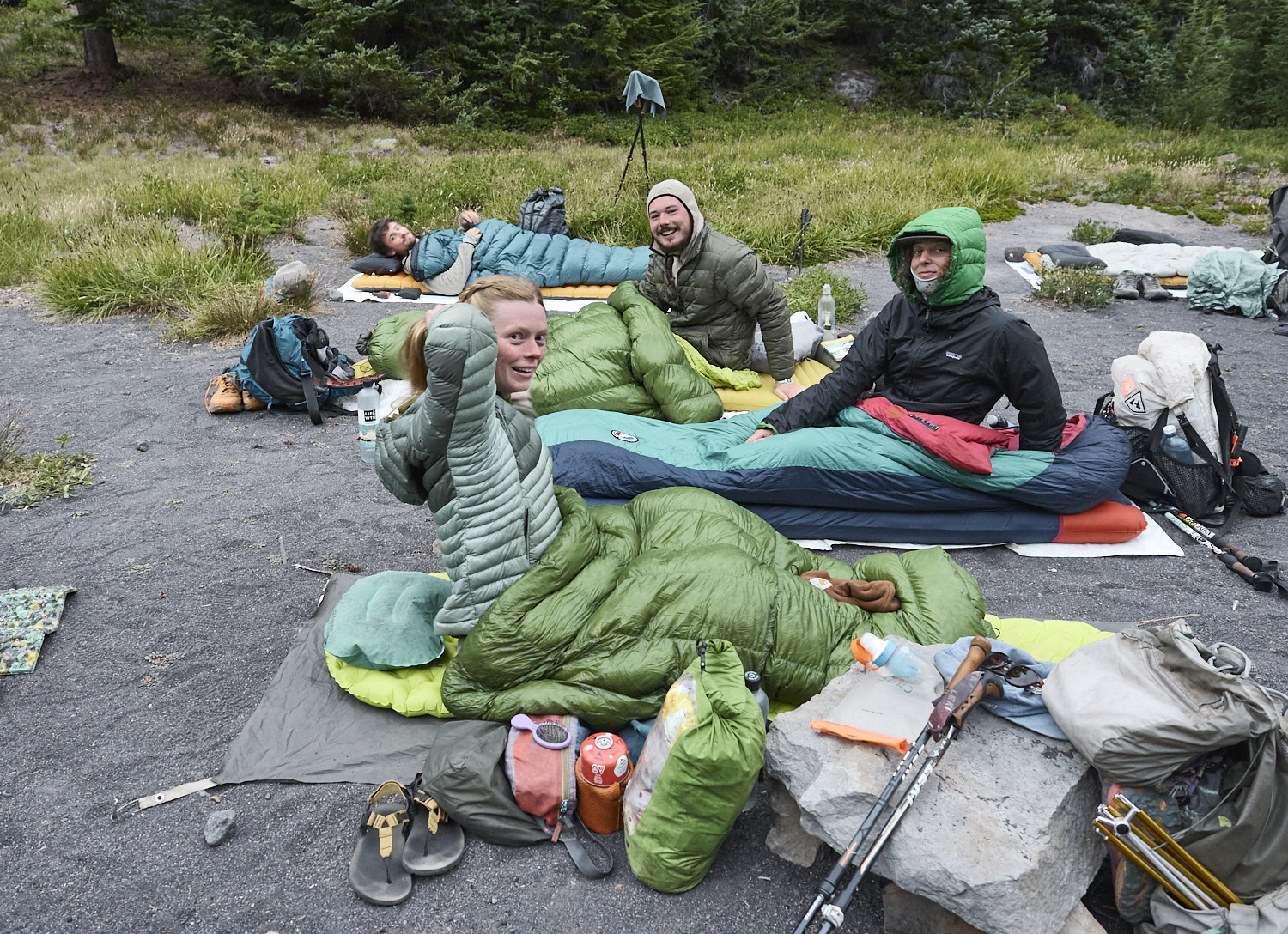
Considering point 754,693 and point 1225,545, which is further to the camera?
point 1225,545

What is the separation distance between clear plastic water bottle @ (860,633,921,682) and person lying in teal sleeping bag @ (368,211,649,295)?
5185 mm

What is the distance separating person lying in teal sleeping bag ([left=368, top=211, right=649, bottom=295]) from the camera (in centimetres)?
690

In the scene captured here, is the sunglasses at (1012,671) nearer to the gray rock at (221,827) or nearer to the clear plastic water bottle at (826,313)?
the gray rock at (221,827)

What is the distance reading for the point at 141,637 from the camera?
305cm

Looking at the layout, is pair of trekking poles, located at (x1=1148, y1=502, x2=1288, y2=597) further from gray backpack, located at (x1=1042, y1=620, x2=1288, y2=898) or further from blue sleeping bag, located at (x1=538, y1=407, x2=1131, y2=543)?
gray backpack, located at (x1=1042, y1=620, x2=1288, y2=898)

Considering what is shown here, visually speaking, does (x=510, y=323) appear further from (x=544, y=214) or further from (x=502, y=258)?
(x=544, y=214)

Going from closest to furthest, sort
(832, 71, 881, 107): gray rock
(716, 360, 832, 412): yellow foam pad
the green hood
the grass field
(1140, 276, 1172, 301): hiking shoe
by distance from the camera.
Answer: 1. the green hood
2. (716, 360, 832, 412): yellow foam pad
3. (1140, 276, 1172, 301): hiking shoe
4. the grass field
5. (832, 71, 881, 107): gray rock

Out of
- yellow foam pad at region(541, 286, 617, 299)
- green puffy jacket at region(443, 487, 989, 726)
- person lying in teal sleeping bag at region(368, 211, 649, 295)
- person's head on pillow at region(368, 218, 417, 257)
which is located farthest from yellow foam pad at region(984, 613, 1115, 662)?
person's head on pillow at region(368, 218, 417, 257)

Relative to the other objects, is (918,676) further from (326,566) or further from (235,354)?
(235,354)

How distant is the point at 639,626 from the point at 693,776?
53 centimetres

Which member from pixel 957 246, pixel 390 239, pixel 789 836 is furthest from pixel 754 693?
pixel 390 239

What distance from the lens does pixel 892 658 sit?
7.04ft

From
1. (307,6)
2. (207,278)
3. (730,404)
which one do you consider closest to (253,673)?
(730,404)

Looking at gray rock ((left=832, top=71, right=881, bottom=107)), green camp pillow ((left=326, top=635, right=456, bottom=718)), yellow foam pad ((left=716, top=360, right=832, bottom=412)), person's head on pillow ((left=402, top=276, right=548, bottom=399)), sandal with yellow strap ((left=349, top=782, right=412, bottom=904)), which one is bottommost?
sandal with yellow strap ((left=349, top=782, right=412, bottom=904))
